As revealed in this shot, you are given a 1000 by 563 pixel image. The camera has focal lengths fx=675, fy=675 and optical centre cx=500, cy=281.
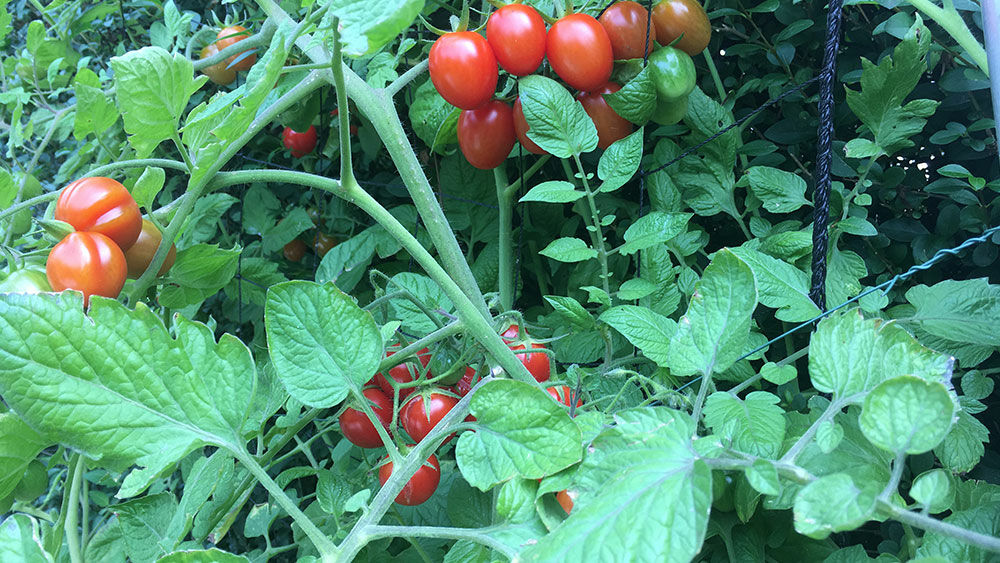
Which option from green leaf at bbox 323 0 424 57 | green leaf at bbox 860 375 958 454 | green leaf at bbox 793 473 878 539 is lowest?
green leaf at bbox 793 473 878 539

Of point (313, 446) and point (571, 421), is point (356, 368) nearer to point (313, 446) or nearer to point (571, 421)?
point (571, 421)

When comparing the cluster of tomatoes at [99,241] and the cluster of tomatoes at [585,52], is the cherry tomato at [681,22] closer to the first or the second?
the cluster of tomatoes at [585,52]

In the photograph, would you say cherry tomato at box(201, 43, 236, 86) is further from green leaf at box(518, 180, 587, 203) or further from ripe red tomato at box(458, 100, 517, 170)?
green leaf at box(518, 180, 587, 203)

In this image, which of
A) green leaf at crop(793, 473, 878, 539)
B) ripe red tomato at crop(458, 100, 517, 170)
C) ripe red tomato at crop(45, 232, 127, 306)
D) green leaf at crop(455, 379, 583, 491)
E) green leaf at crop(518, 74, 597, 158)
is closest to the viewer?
green leaf at crop(793, 473, 878, 539)

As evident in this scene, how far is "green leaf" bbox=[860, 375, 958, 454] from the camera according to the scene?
11.7 inches

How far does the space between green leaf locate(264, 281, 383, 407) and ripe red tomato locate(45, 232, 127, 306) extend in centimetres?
18

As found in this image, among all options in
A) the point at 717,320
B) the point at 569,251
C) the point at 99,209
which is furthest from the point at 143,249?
the point at 717,320

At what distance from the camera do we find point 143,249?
1.98 ft

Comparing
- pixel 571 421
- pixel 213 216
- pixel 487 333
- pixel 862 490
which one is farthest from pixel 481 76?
pixel 213 216

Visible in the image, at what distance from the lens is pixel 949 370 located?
0.35m

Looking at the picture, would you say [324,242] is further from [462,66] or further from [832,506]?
[832,506]

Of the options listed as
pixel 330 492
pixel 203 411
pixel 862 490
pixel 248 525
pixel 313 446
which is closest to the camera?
pixel 862 490

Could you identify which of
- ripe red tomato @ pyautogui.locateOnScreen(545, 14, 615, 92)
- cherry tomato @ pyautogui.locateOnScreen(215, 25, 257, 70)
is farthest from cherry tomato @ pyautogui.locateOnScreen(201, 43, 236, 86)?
ripe red tomato @ pyautogui.locateOnScreen(545, 14, 615, 92)

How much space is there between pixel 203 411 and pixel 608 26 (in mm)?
520
